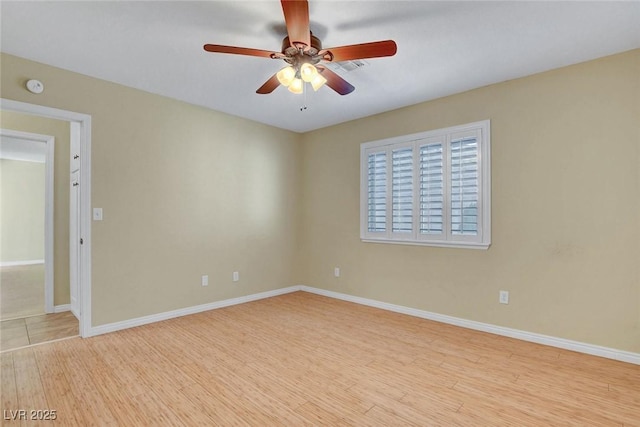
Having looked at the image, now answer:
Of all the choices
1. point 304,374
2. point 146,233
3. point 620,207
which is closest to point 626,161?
point 620,207

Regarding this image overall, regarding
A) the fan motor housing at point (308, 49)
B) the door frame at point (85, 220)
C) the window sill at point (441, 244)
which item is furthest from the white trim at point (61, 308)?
the fan motor housing at point (308, 49)

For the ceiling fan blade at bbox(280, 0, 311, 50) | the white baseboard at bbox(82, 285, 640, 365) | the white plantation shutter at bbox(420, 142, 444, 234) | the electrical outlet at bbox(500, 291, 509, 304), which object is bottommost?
the white baseboard at bbox(82, 285, 640, 365)

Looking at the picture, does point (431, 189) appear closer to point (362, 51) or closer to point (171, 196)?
point (362, 51)

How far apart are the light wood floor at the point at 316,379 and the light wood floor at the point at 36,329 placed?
0.90ft

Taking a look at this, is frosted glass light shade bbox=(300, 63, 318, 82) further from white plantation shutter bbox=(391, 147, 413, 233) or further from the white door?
the white door

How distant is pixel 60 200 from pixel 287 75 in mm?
3581

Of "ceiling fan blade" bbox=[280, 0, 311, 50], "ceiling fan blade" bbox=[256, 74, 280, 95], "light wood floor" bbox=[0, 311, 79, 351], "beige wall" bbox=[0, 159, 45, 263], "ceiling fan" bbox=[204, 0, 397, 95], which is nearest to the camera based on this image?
"ceiling fan blade" bbox=[280, 0, 311, 50]

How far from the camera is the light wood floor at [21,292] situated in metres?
3.80

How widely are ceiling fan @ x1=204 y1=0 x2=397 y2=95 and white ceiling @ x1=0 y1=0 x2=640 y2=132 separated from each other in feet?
0.75

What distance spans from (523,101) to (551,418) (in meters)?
2.61

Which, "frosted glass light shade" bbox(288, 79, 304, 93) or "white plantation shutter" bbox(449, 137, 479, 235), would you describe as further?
"white plantation shutter" bbox(449, 137, 479, 235)

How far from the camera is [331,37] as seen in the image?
2.31 meters

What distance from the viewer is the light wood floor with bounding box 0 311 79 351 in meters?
2.88

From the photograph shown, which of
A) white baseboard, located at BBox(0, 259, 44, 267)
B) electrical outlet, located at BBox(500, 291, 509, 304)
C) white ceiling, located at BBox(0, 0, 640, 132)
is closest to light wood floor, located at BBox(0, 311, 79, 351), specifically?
white ceiling, located at BBox(0, 0, 640, 132)
